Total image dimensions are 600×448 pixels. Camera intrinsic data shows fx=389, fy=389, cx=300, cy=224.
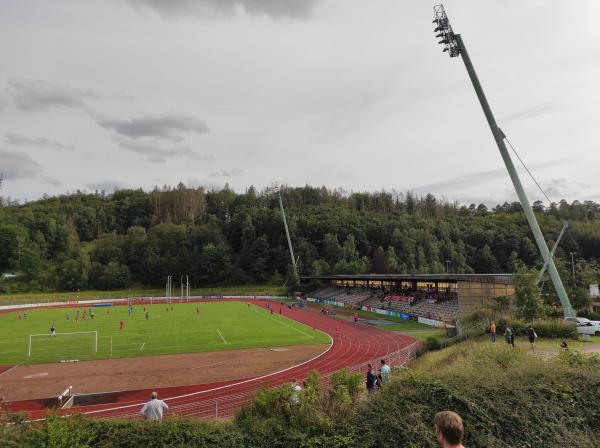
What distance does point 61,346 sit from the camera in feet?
113

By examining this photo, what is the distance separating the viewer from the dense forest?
104 metres

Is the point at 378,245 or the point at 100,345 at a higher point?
the point at 378,245

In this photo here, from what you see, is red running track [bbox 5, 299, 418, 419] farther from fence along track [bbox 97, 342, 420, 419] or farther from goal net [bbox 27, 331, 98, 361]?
goal net [bbox 27, 331, 98, 361]

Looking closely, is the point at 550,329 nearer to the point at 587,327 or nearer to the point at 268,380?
the point at 587,327

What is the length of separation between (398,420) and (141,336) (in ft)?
117

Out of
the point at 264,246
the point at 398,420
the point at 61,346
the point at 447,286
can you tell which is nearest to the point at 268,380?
the point at 398,420

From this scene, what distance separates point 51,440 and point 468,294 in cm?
3839

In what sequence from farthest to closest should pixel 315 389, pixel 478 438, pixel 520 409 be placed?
pixel 315 389
pixel 520 409
pixel 478 438

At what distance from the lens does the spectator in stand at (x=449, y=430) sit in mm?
3939

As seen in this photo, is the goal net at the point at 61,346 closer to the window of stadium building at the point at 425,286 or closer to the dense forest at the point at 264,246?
the window of stadium building at the point at 425,286

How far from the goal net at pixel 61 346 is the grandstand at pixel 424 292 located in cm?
3449

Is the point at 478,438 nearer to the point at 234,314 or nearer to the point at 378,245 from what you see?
the point at 234,314

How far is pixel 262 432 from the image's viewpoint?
8641mm

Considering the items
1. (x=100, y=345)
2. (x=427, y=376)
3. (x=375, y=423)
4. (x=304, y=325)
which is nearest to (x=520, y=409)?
(x=427, y=376)
